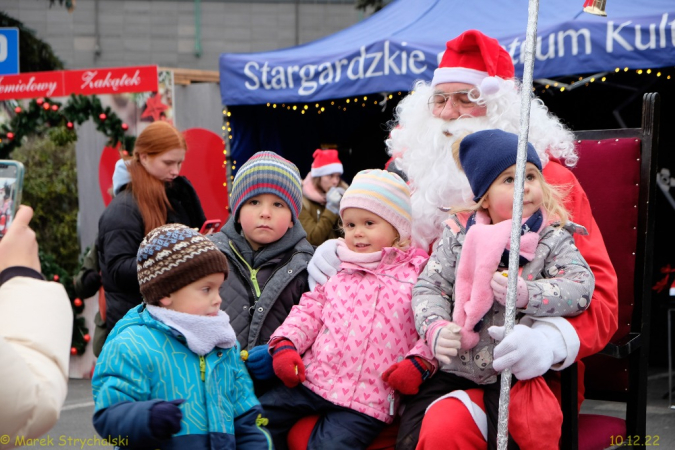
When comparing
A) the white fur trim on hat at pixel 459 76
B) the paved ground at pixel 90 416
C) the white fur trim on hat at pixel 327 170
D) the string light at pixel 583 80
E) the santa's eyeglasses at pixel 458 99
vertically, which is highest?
the string light at pixel 583 80

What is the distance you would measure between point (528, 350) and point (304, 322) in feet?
2.46

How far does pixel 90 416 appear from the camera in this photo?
20.1ft

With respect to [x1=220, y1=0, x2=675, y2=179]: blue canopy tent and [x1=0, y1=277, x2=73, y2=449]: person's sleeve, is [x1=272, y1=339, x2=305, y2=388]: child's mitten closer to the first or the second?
[x1=0, y1=277, x2=73, y2=449]: person's sleeve

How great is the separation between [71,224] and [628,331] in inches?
229

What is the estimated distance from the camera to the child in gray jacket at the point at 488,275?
2.49 meters

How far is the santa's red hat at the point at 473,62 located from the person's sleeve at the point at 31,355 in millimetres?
2100

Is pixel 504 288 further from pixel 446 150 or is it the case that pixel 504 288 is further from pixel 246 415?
pixel 446 150

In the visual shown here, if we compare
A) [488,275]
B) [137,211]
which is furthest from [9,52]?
[488,275]

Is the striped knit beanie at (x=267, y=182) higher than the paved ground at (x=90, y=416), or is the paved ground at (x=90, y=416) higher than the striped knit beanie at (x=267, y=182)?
the striped knit beanie at (x=267, y=182)

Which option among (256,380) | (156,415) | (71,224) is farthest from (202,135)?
(156,415)

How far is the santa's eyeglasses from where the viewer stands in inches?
132

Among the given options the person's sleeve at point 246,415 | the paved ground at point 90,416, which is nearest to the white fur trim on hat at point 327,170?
the paved ground at point 90,416

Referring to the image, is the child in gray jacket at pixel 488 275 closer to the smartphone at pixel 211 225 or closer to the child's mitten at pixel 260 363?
the child's mitten at pixel 260 363

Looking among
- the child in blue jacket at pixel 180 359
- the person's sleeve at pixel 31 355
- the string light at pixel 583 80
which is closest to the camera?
the person's sleeve at pixel 31 355
